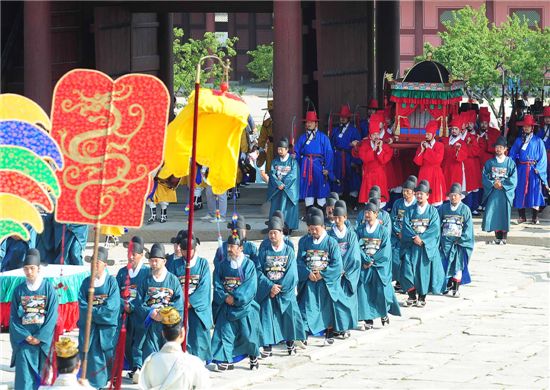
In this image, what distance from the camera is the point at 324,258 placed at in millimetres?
15758

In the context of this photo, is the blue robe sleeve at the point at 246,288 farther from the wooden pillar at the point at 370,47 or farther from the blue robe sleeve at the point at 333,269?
the wooden pillar at the point at 370,47

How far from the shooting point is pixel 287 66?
23.1m

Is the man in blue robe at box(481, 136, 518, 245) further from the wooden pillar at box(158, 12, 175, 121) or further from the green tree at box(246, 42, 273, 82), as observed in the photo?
the green tree at box(246, 42, 273, 82)

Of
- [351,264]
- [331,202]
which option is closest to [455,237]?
[331,202]

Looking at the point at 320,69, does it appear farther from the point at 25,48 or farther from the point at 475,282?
the point at 475,282

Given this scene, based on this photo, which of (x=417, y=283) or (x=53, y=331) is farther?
(x=417, y=283)

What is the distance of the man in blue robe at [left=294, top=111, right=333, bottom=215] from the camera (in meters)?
22.6

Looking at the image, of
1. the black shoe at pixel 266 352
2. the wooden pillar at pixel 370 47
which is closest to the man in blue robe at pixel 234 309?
the black shoe at pixel 266 352

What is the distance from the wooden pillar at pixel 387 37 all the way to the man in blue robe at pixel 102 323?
16.3 metres

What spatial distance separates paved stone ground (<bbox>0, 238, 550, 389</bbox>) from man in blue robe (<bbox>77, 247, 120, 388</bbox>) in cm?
29

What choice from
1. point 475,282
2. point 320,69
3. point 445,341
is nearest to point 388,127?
point 320,69

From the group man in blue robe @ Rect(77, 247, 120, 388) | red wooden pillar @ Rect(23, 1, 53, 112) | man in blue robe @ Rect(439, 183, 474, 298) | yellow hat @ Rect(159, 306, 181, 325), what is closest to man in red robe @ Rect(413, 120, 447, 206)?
man in blue robe @ Rect(439, 183, 474, 298)

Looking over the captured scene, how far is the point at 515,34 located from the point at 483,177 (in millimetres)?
22021

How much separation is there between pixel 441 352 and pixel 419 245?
7.73ft
